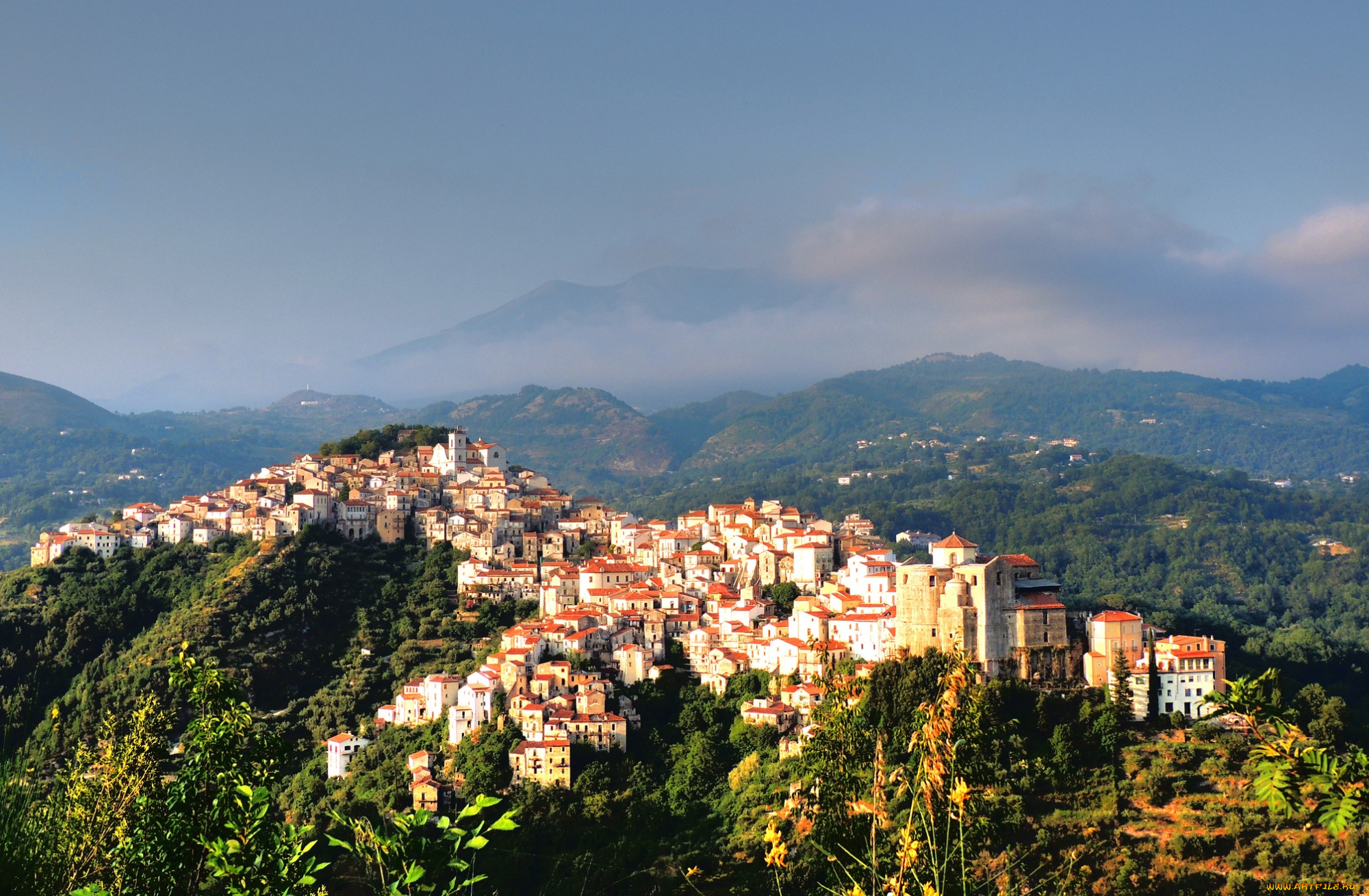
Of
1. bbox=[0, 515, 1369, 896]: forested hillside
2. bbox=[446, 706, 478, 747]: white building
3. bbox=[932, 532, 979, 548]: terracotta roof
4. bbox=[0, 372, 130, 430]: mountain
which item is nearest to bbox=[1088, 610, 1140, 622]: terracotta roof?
bbox=[0, 515, 1369, 896]: forested hillside

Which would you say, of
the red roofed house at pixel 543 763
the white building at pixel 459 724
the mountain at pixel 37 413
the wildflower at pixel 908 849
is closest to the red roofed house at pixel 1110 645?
the red roofed house at pixel 543 763

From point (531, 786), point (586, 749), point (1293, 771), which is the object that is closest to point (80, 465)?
point (586, 749)

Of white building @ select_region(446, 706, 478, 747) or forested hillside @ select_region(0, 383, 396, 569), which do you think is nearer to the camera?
white building @ select_region(446, 706, 478, 747)

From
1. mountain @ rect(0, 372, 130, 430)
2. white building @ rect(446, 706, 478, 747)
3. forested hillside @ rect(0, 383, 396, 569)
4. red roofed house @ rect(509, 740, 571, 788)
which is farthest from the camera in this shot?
mountain @ rect(0, 372, 130, 430)

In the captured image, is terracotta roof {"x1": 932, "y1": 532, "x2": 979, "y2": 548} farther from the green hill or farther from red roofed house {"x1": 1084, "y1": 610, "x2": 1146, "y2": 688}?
red roofed house {"x1": 1084, "y1": 610, "x2": 1146, "y2": 688}

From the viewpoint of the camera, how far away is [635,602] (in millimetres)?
40156

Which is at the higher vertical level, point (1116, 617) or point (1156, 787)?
point (1116, 617)

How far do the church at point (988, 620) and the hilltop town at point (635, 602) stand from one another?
5 centimetres

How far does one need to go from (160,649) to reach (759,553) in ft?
71.2

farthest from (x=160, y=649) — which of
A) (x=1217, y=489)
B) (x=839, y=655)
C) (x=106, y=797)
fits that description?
(x=1217, y=489)

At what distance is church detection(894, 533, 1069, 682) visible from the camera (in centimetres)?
3100

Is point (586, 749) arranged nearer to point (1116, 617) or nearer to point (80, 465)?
point (1116, 617)

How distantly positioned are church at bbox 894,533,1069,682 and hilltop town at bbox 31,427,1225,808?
48mm

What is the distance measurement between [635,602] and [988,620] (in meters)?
13.5
